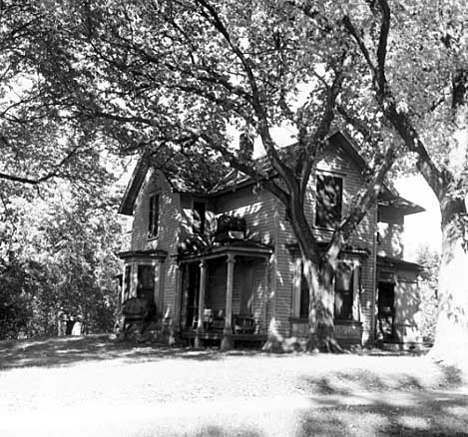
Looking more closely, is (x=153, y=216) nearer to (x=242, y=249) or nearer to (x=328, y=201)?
(x=242, y=249)

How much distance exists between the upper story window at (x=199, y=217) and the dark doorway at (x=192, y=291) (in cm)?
154

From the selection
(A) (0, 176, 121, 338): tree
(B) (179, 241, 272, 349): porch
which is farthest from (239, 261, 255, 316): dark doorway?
(A) (0, 176, 121, 338): tree

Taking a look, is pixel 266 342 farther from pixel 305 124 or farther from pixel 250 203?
pixel 305 124

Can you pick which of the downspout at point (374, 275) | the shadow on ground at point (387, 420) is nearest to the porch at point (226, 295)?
the downspout at point (374, 275)

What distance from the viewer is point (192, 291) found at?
2934 cm

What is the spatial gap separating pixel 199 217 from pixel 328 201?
5.96 m

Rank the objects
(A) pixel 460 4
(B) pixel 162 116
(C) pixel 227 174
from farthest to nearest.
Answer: (C) pixel 227 174 < (B) pixel 162 116 < (A) pixel 460 4

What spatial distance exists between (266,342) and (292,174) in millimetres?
6525

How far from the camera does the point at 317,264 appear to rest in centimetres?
2166

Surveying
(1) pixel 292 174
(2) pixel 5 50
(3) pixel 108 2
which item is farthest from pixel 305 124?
(2) pixel 5 50

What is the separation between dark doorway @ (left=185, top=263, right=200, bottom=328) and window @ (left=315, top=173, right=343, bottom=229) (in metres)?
5.90

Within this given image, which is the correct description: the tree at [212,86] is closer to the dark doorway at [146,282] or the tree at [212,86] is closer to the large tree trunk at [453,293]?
the large tree trunk at [453,293]

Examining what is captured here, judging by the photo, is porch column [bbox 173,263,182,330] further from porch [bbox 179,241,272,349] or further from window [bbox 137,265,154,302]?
window [bbox 137,265,154,302]

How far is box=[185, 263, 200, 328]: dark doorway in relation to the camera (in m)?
29.0
